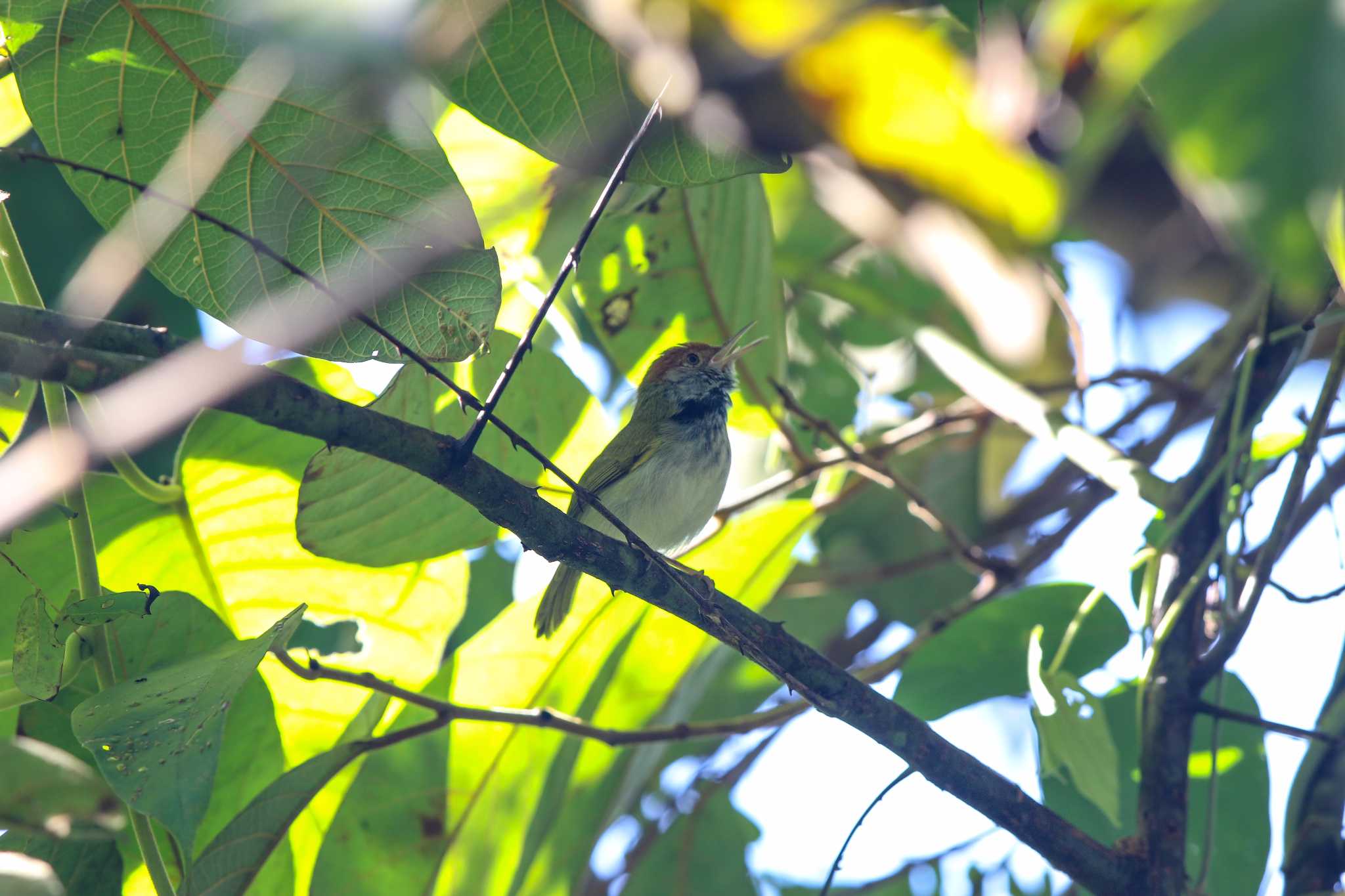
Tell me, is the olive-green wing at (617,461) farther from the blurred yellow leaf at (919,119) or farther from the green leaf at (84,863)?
the blurred yellow leaf at (919,119)

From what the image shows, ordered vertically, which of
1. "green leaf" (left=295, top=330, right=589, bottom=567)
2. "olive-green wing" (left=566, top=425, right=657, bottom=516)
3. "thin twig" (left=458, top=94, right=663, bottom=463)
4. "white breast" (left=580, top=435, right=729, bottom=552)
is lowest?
"thin twig" (left=458, top=94, right=663, bottom=463)

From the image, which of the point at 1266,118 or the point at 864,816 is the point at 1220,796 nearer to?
the point at 864,816

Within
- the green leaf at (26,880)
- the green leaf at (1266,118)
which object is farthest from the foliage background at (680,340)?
the green leaf at (26,880)

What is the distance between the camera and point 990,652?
2984 millimetres

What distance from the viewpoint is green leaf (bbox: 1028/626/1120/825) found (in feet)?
7.86

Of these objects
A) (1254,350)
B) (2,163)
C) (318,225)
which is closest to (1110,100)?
(318,225)

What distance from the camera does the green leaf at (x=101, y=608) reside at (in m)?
2.04

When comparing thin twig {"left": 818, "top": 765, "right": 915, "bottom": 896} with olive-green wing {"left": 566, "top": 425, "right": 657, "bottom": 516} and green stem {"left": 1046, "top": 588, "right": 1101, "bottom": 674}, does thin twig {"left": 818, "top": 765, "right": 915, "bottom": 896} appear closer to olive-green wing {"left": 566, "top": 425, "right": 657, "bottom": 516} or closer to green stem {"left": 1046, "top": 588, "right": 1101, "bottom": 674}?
green stem {"left": 1046, "top": 588, "right": 1101, "bottom": 674}

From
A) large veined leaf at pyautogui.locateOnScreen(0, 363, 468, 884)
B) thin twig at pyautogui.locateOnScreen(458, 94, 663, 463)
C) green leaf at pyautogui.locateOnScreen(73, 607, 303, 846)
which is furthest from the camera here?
large veined leaf at pyautogui.locateOnScreen(0, 363, 468, 884)

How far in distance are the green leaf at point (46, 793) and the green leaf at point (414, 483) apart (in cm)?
95

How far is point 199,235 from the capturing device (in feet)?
7.31

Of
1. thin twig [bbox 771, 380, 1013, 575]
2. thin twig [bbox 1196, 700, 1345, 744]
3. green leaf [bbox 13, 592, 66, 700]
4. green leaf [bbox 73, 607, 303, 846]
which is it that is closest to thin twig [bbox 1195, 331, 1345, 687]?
thin twig [bbox 1196, 700, 1345, 744]

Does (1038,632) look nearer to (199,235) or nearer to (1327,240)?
(1327,240)

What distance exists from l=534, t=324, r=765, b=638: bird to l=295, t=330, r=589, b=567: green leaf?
0.81 m
